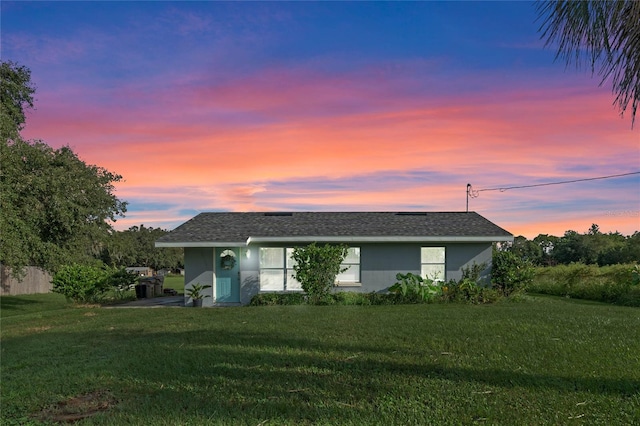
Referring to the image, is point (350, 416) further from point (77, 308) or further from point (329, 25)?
point (77, 308)

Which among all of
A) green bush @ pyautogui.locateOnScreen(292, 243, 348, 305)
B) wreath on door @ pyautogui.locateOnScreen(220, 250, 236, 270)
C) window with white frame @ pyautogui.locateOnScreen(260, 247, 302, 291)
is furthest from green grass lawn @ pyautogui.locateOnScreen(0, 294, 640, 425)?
wreath on door @ pyautogui.locateOnScreen(220, 250, 236, 270)

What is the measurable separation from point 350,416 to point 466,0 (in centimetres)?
990

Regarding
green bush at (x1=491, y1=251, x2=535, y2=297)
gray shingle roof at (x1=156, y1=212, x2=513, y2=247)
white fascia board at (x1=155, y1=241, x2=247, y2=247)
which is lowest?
green bush at (x1=491, y1=251, x2=535, y2=297)

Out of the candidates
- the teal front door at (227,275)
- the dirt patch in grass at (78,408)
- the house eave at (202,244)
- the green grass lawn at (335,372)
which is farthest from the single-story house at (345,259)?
the dirt patch in grass at (78,408)

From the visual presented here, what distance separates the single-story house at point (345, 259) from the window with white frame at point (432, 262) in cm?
4

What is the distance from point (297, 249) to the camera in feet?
61.6

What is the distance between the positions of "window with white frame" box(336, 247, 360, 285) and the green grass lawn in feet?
24.1

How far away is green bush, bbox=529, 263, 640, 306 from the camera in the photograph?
2159 centimetres

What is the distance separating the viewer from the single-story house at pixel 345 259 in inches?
768

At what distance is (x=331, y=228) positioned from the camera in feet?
67.9

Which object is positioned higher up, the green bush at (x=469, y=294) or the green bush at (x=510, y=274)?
the green bush at (x=510, y=274)

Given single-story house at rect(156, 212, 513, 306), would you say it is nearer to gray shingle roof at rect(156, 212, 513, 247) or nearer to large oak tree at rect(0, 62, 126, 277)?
gray shingle roof at rect(156, 212, 513, 247)

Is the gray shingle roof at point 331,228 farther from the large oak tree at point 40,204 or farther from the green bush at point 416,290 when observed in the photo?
the large oak tree at point 40,204

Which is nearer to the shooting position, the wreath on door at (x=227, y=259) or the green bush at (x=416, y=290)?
the green bush at (x=416, y=290)
